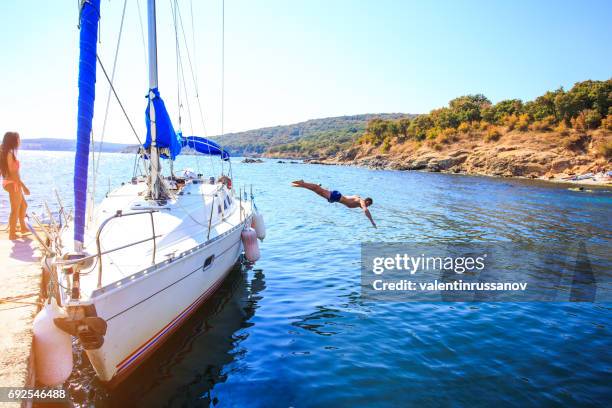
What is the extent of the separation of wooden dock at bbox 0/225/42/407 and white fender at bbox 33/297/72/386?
135mm

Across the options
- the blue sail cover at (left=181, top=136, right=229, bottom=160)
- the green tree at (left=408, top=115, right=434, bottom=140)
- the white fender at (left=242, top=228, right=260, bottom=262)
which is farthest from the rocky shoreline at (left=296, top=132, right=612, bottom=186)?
the white fender at (left=242, top=228, right=260, bottom=262)

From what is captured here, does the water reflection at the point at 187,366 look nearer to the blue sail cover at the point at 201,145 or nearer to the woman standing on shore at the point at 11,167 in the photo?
the woman standing on shore at the point at 11,167

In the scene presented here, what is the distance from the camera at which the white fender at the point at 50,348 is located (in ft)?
15.9

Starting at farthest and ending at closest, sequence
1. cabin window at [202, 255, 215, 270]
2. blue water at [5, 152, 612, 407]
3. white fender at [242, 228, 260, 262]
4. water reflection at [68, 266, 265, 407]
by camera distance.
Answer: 1. white fender at [242, 228, 260, 262]
2. cabin window at [202, 255, 215, 270]
3. blue water at [5, 152, 612, 407]
4. water reflection at [68, 266, 265, 407]

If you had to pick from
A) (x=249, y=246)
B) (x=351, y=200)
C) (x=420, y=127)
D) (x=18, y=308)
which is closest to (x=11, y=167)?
(x=18, y=308)

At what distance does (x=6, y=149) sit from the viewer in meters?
9.55

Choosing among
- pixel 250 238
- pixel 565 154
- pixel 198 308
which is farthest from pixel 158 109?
pixel 565 154

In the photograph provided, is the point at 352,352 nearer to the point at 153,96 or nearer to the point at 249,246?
the point at 249,246

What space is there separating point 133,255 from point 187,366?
227 centimetres

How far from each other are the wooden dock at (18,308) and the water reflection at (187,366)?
1021 mm

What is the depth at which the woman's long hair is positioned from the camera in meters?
9.52

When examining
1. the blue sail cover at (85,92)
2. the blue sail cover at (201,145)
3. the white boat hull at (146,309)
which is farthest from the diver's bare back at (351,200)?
the blue sail cover at (201,145)

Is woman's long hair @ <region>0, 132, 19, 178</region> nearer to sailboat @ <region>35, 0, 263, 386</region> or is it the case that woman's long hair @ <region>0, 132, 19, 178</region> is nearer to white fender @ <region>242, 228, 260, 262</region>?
sailboat @ <region>35, 0, 263, 386</region>

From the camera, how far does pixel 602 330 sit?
809 centimetres
